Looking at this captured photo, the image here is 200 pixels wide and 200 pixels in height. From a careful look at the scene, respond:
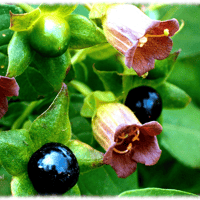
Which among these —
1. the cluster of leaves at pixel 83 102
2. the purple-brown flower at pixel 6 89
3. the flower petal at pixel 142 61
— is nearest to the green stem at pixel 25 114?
the cluster of leaves at pixel 83 102

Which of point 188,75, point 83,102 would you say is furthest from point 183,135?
point 83,102

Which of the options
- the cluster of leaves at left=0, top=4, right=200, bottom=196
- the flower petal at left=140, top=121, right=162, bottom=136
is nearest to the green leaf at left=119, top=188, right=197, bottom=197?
the cluster of leaves at left=0, top=4, right=200, bottom=196

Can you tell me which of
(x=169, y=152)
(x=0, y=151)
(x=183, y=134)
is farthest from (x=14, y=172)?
(x=183, y=134)

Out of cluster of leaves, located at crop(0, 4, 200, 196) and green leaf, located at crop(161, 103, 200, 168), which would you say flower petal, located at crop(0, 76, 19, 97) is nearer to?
cluster of leaves, located at crop(0, 4, 200, 196)

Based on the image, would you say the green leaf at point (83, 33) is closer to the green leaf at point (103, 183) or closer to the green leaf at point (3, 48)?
the green leaf at point (3, 48)

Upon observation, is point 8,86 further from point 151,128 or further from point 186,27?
point 186,27

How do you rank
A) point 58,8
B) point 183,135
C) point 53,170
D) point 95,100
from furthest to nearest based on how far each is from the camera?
point 183,135 < point 95,100 < point 58,8 < point 53,170
